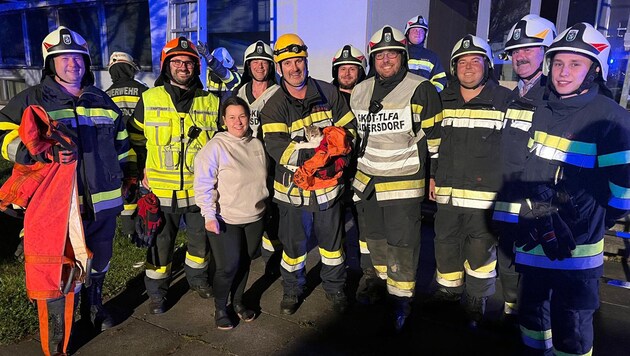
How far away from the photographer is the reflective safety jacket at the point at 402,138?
3.43 metres

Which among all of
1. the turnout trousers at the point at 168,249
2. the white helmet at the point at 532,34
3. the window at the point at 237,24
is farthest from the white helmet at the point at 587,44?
the window at the point at 237,24

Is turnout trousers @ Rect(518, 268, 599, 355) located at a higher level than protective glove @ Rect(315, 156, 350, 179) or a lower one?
lower

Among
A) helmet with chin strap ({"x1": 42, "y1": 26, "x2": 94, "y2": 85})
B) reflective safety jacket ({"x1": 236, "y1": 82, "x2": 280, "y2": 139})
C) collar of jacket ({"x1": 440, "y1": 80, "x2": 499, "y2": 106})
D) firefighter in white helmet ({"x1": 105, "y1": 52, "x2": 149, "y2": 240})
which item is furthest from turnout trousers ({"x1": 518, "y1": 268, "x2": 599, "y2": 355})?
helmet with chin strap ({"x1": 42, "y1": 26, "x2": 94, "y2": 85})

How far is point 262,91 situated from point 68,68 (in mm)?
1738

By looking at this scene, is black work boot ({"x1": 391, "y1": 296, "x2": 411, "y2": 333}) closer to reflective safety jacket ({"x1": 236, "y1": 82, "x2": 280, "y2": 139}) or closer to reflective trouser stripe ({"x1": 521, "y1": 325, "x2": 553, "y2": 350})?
reflective trouser stripe ({"x1": 521, "y1": 325, "x2": 553, "y2": 350})

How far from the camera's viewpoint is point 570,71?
2.38 meters

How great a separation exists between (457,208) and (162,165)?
7.64 feet

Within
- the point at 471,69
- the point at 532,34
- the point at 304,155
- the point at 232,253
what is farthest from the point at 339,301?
the point at 532,34

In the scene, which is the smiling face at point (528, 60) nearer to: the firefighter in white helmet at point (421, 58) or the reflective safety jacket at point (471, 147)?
the reflective safety jacket at point (471, 147)

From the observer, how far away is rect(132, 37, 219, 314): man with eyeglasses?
11.7ft

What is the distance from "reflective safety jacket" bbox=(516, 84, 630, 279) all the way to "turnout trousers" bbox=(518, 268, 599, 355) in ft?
0.23

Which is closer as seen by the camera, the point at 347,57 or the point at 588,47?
the point at 588,47

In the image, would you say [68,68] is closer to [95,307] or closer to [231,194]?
[231,194]

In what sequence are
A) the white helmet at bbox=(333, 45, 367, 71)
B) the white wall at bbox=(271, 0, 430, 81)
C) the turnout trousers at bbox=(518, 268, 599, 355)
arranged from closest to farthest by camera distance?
the turnout trousers at bbox=(518, 268, 599, 355)
the white helmet at bbox=(333, 45, 367, 71)
the white wall at bbox=(271, 0, 430, 81)
